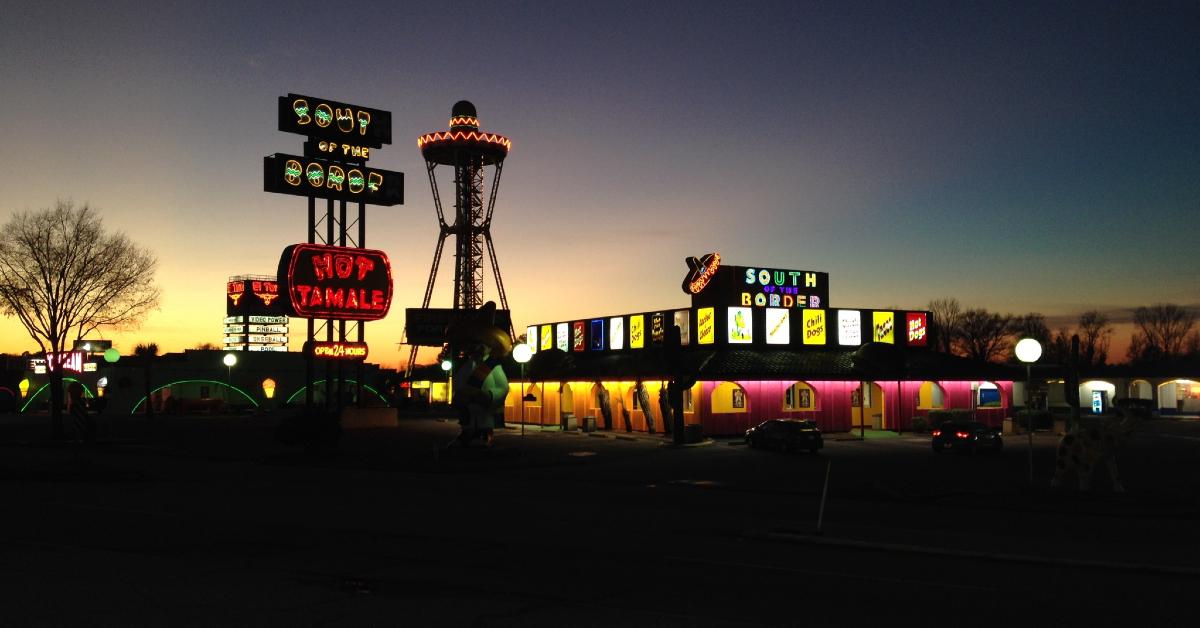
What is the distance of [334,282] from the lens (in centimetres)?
4934

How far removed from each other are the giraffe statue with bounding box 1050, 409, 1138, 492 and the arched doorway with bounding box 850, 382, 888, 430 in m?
32.7

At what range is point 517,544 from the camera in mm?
15109

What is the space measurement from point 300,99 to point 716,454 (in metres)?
30.0

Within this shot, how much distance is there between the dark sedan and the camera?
3834 cm

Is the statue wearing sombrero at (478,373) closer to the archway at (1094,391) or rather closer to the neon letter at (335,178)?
the neon letter at (335,178)

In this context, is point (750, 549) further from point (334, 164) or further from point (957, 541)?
point (334, 164)

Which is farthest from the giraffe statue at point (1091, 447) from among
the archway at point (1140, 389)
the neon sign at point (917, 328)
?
the archway at point (1140, 389)

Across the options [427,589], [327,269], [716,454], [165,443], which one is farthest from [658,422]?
[427,589]

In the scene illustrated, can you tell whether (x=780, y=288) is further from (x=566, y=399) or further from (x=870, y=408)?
(x=566, y=399)

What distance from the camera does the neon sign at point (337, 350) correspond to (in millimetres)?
51894

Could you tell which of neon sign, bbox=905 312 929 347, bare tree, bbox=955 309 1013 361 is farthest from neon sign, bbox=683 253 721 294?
bare tree, bbox=955 309 1013 361

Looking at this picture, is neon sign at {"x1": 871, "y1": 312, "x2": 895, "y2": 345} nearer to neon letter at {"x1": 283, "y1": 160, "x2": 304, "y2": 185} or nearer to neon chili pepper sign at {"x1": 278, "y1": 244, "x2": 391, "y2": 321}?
neon chili pepper sign at {"x1": 278, "y1": 244, "x2": 391, "y2": 321}

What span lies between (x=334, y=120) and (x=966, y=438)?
36.3 meters

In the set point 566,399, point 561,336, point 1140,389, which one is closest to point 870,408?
point 566,399
